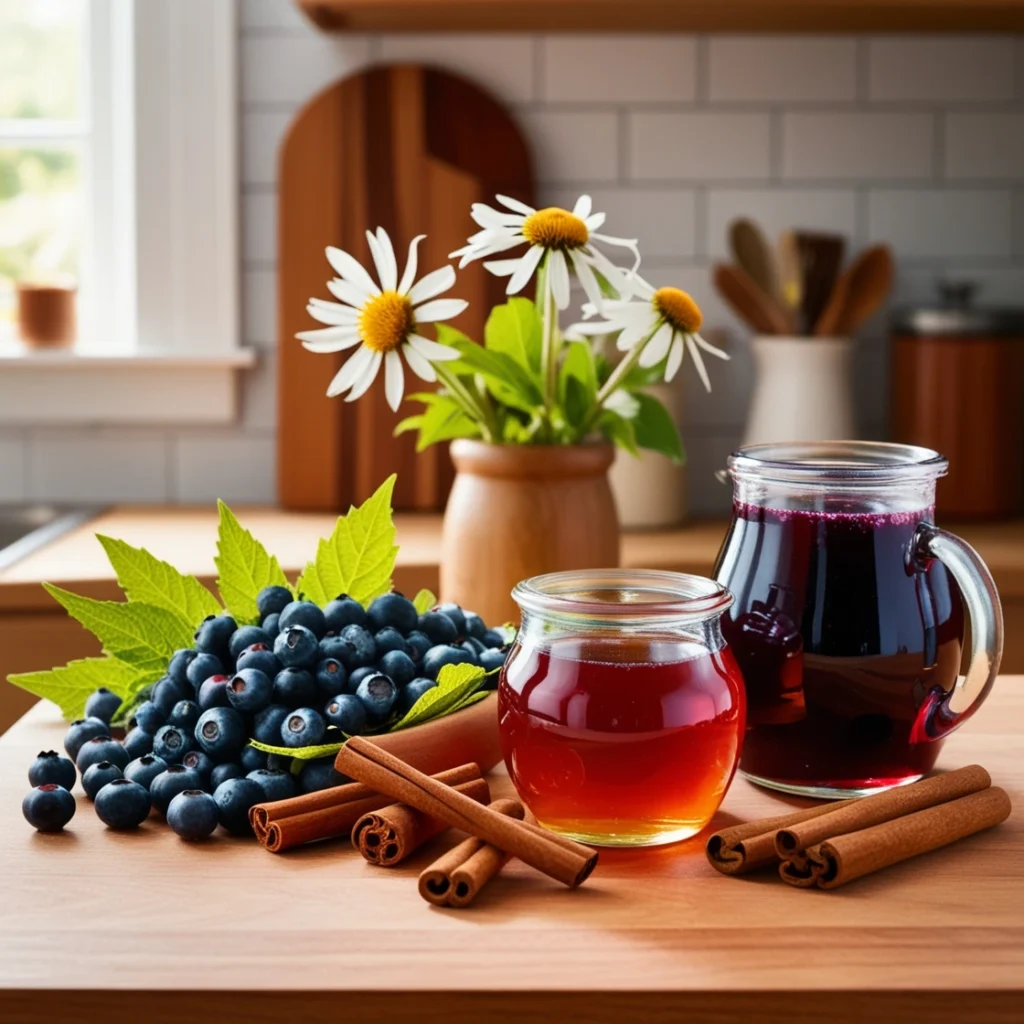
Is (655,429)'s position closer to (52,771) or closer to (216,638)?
(216,638)

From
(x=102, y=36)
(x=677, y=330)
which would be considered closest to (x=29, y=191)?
(x=102, y=36)

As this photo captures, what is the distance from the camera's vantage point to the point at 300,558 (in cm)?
192

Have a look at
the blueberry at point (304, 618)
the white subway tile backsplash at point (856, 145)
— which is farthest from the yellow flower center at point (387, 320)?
the white subway tile backsplash at point (856, 145)

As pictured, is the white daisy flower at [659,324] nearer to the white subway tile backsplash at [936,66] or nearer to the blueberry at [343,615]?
the blueberry at [343,615]

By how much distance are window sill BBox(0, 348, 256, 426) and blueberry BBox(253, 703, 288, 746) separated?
157 cm

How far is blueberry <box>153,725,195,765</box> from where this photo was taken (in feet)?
2.81

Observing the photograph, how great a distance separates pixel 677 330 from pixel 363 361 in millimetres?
229

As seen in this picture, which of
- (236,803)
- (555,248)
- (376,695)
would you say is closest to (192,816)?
(236,803)

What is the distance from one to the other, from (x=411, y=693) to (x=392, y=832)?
0.43 feet

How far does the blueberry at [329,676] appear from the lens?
0.86 metres

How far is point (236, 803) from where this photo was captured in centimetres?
80

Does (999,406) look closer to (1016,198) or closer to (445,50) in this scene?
(1016,198)

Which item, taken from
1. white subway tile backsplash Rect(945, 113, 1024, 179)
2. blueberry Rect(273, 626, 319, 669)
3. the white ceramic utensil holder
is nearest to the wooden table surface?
blueberry Rect(273, 626, 319, 669)

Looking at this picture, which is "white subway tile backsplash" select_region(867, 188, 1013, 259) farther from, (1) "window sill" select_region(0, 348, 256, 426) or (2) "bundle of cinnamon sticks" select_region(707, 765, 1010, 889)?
(2) "bundle of cinnamon sticks" select_region(707, 765, 1010, 889)
